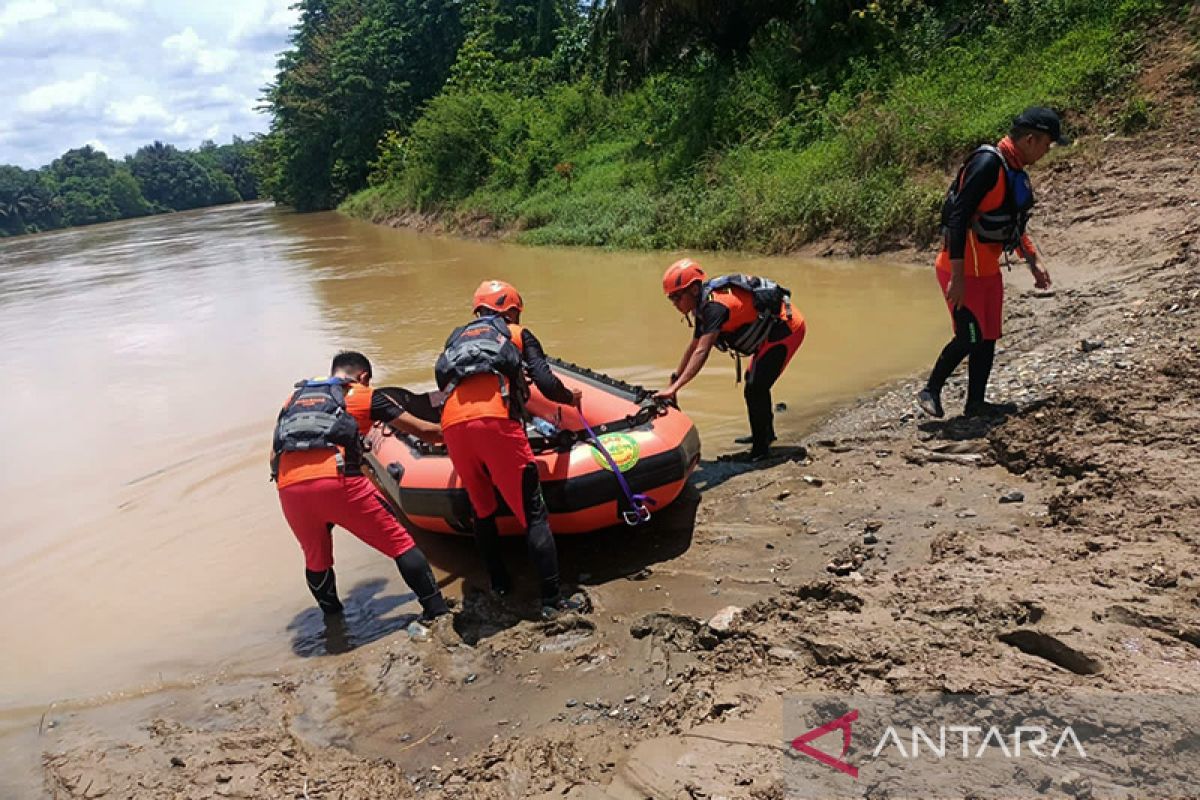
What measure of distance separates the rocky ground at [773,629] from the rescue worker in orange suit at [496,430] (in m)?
0.30

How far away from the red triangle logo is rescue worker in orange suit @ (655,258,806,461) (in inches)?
90.9

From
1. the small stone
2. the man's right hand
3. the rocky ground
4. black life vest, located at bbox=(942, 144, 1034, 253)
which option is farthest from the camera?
the man's right hand

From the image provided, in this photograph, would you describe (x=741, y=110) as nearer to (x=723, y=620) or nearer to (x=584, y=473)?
(x=584, y=473)

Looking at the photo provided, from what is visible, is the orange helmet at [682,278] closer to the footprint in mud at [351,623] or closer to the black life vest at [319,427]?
the black life vest at [319,427]

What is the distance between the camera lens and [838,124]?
1294 centimetres

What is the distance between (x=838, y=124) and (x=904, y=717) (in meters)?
12.3

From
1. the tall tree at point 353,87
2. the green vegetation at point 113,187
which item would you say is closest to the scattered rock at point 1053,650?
the tall tree at point 353,87

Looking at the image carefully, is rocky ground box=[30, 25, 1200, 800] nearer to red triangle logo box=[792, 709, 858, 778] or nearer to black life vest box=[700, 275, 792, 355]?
red triangle logo box=[792, 709, 858, 778]

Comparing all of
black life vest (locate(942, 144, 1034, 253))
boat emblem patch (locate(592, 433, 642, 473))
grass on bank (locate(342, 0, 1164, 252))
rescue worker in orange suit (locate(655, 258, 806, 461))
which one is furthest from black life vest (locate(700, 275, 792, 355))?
grass on bank (locate(342, 0, 1164, 252))

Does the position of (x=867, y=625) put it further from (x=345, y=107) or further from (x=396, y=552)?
(x=345, y=107)

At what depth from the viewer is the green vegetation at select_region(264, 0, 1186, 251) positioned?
1086 cm

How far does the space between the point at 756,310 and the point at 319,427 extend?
2.36 m

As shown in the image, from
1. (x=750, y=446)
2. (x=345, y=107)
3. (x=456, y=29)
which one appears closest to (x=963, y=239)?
(x=750, y=446)

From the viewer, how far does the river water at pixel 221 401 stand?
4305 mm
